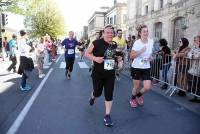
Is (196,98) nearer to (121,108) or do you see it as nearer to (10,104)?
(121,108)

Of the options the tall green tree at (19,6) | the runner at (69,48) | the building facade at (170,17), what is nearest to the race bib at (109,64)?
the runner at (69,48)

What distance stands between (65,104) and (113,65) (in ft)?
6.67

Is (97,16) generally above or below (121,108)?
above

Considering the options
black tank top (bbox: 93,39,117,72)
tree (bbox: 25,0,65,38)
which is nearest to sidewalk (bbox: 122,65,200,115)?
black tank top (bbox: 93,39,117,72)

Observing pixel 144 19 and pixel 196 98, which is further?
pixel 144 19

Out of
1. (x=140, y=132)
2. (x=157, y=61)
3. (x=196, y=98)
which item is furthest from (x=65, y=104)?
(x=157, y=61)

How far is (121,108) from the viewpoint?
6703 millimetres

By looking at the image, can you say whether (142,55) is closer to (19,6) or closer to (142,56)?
(142,56)

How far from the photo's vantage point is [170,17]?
2622 centimetres

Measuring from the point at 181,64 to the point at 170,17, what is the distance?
61.5ft

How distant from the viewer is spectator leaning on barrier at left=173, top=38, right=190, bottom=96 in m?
8.19

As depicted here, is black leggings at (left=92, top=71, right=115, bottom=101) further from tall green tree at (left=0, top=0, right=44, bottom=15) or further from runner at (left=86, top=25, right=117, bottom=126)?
tall green tree at (left=0, top=0, right=44, bottom=15)

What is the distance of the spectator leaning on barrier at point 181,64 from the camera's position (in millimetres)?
8195

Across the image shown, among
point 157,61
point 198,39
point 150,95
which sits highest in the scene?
point 198,39
